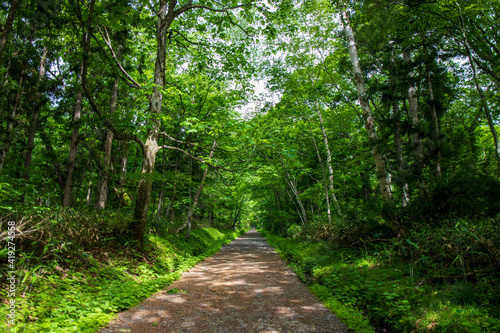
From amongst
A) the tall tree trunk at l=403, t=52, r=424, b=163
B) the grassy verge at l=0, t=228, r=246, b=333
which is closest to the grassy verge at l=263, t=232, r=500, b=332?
the tall tree trunk at l=403, t=52, r=424, b=163

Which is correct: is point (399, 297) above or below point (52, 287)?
below

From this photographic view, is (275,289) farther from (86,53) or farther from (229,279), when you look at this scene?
(86,53)

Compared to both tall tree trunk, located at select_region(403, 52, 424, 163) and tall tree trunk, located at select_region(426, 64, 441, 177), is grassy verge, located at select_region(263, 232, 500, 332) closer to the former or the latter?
tall tree trunk, located at select_region(426, 64, 441, 177)

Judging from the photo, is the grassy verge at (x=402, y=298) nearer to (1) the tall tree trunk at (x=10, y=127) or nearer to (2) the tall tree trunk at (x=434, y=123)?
(2) the tall tree trunk at (x=434, y=123)

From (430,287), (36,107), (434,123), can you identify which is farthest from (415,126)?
(36,107)

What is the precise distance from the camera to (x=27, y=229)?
385 centimetres

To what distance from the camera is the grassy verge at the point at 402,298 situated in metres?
2.61

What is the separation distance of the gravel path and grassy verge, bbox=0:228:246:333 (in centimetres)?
25

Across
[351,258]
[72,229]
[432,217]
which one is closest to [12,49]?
[72,229]

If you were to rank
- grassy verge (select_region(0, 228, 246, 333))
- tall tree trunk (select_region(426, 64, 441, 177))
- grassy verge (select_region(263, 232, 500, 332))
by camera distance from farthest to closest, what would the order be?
tall tree trunk (select_region(426, 64, 441, 177))
grassy verge (select_region(0, 228, 246, 333))
grassy verge (select_region(263, 232, 500, 332))

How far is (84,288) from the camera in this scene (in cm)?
391

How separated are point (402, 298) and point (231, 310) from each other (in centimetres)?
258

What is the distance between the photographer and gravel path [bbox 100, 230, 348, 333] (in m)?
3.27

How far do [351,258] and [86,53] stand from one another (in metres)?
7.91
